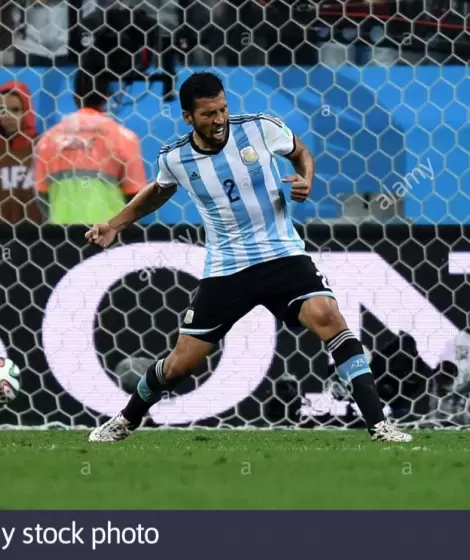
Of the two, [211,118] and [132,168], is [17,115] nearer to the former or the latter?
[132,168]

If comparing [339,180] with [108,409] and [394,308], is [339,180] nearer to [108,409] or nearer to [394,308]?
[394,308]

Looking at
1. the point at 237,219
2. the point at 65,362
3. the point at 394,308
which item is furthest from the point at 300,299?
the point at 65,362

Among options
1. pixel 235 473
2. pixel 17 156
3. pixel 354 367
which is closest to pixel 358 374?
pixel 354 367

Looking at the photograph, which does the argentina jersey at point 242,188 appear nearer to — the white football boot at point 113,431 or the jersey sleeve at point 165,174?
the jersey sleeve at point 165,174

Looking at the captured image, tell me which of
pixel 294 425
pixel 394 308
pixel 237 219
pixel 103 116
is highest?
pixel 103 116

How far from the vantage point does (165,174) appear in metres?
6.28

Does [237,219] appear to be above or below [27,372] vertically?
above

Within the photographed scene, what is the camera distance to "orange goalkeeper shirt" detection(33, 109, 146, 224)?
7.11 metres

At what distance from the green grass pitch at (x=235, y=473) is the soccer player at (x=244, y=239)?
0.38m

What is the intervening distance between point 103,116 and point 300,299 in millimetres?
1549

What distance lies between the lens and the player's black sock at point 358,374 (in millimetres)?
5980

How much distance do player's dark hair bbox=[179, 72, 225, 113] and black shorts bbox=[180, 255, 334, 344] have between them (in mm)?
731

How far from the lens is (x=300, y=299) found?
610 cm
